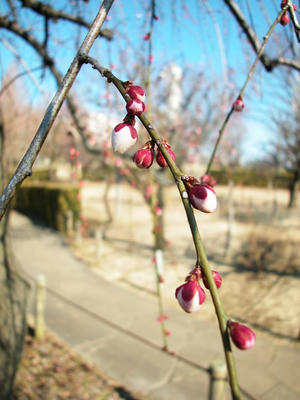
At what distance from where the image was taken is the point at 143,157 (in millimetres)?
713

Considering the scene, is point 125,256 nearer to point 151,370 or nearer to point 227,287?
point 227,287

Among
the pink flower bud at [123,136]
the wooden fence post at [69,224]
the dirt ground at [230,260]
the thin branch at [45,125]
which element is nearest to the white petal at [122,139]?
the pink flower bud at [123,136]

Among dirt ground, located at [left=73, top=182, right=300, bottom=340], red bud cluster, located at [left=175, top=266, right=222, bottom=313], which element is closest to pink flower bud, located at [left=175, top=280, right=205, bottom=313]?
red bud cluster, located at [left=175, top=266, right=222, bottom=313]

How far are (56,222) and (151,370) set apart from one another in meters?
8.61

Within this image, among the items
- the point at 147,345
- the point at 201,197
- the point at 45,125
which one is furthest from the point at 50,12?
the point at 147,345

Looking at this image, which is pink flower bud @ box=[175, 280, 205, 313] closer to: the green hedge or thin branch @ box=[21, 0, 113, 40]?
thin branch @ box=[21, 0, 113, 40]

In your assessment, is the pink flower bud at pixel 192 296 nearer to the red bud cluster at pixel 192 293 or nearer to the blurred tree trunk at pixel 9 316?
the red bud cluster at pixel 192 293

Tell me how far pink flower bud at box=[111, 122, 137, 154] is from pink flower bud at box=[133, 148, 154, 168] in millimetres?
32

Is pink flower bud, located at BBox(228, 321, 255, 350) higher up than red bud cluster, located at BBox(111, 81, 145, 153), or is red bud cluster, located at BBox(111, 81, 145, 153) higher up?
red bud cluster, located at BBox(111, 81, 145, 153)

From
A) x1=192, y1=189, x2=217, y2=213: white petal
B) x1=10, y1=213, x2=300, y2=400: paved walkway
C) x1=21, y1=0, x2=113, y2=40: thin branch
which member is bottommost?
x1=10, y1=213, x2=300, y2=400: paved walkway

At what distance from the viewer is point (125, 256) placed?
8.73 metres

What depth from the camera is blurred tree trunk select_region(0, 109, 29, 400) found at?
2881mm

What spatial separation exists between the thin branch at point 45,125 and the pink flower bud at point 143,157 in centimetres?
19

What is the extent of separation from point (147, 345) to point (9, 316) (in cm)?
199
